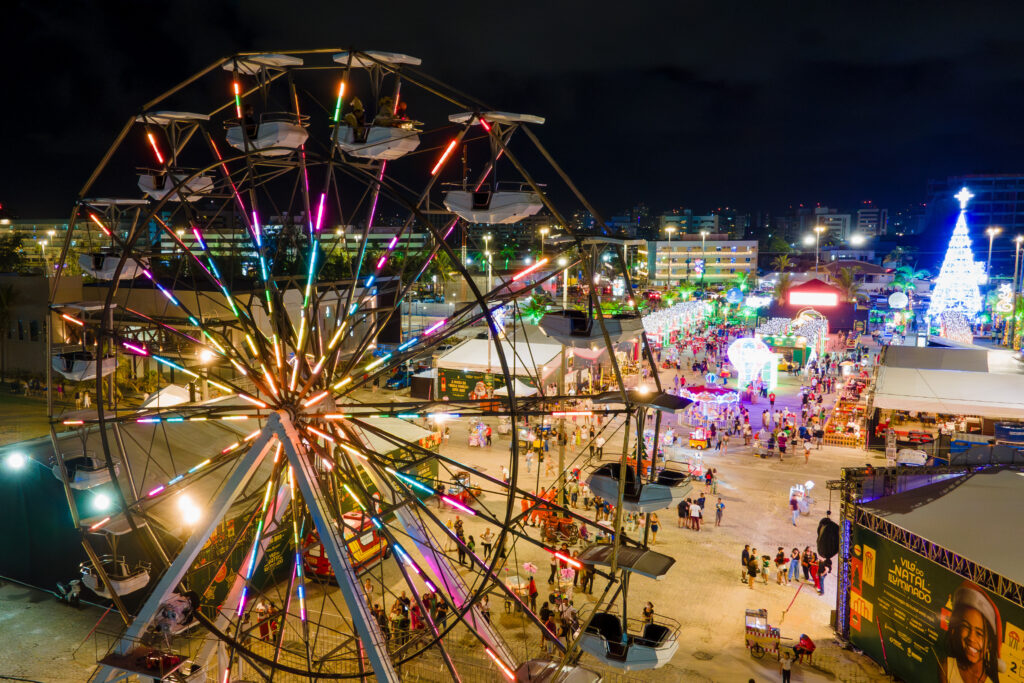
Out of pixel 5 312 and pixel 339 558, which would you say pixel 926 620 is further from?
pixel 5 312

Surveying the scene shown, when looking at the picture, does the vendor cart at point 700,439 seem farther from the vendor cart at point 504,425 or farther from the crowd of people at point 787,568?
the crowd of people at point 787,568

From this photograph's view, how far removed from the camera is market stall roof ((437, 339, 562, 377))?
27.5 metres

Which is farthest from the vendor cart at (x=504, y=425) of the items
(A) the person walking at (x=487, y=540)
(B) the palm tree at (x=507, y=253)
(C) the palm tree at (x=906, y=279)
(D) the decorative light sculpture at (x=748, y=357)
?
(C) the palm tree at (x=906, y=279)

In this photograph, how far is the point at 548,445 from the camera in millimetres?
25484

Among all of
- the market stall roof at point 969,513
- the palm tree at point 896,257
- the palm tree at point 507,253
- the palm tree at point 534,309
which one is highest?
the palm tree at point 896,257

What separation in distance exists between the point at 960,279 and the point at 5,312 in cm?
5894

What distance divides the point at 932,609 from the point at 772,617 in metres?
3.23

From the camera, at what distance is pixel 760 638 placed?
1284 cm

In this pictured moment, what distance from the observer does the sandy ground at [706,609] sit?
1241 centimetres

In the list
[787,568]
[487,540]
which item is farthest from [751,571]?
[487,540]

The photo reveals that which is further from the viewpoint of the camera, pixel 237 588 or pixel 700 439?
pixel 700 439

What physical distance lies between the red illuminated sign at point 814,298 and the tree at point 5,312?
161 feet

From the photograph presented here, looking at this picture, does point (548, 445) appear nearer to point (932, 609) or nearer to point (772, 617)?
point (772, 617)

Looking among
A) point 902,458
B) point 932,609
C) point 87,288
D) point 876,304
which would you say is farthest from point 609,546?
point 876,304
